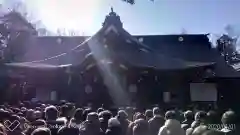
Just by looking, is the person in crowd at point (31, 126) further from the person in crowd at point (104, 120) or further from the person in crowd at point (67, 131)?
the person in crowd at point (104, 120)

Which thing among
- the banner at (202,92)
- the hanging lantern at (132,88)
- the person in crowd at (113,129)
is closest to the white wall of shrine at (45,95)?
the hanging lantern at (132,88)

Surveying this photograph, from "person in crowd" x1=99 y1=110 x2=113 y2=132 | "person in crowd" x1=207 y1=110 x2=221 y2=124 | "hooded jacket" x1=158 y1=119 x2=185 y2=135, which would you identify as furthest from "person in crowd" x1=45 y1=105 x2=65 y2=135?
"person in crowd" x1=207 y1=110 x2=221 y2=124

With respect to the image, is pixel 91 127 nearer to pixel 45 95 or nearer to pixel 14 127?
pixel 14 127

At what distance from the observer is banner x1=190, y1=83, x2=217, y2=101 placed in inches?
869

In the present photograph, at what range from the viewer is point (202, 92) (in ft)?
73.0

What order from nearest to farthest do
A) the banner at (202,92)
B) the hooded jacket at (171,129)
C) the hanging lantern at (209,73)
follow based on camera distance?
1. the hooded jacket at (171,129)
2. the hanging lantern at (209,73)
3. the banner at (202,92)

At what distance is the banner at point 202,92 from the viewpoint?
2208cm

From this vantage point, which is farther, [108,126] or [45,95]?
[45,95]

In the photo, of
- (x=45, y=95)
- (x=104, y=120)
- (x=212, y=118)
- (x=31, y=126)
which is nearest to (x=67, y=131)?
(x=31, y=126)

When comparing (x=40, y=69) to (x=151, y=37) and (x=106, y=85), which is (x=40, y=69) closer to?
(x=106, y=85)

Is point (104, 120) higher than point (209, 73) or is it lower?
lower

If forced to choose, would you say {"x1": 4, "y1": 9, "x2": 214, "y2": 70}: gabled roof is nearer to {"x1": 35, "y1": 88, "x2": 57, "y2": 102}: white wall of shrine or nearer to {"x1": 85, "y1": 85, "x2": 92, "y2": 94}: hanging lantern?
{"x1": 85, "y1": 85, "x2": 92, "y2": 94}: hanging lantern

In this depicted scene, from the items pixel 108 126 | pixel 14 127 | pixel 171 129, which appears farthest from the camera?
pixel 108 126

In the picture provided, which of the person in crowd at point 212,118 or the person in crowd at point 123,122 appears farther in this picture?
the person in crowd at point 212,118
